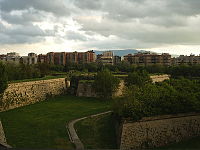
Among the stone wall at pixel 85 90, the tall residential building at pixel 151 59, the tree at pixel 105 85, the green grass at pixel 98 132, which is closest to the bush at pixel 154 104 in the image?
the green grass at pixel 98 132

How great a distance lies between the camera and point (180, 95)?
22.7 metres

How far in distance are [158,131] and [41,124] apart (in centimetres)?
1184

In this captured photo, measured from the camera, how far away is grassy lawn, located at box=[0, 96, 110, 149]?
1991 cm

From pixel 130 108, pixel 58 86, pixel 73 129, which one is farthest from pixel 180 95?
pixel 58 86

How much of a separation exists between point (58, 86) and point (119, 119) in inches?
1019

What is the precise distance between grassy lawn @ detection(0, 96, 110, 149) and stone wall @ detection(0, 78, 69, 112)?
1.30m

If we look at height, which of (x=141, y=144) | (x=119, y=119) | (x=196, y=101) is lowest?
(x=141, y=144)

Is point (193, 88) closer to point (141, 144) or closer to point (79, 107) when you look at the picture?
point (141, 144)

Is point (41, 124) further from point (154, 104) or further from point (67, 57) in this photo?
point (67, 57)

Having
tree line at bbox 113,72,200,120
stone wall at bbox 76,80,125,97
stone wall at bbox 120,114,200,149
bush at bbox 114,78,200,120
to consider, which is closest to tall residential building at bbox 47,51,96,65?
stone wall at bbox 76,80,125,97

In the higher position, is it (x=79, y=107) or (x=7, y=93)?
(x=7, y=93)

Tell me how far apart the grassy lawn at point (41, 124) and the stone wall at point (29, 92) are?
1305mm

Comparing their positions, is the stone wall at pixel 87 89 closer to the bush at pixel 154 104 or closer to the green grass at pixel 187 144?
the bush at pixel 154 104

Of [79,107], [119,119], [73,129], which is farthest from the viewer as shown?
[79,107]
